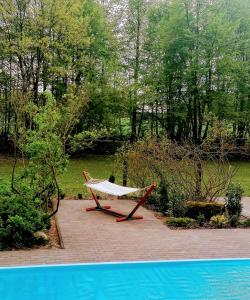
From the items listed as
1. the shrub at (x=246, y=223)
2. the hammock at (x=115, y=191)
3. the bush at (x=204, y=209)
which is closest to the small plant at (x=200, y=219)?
the bush at (x=204, y=209)

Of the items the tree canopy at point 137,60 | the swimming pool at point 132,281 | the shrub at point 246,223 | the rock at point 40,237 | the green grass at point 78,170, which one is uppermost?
the tree canopy at point 137,60

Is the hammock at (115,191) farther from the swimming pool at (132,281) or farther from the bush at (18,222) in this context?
the swimming pool at (132,281)

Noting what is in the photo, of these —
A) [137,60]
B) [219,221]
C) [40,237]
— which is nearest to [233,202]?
[219,221]

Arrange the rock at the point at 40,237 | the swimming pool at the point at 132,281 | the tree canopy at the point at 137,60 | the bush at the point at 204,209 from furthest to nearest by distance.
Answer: the tree canopy at the point at 137,60, the bush at the point at 204,209, the rock at the point at 40,237, the swimming pool at the point at 132,281

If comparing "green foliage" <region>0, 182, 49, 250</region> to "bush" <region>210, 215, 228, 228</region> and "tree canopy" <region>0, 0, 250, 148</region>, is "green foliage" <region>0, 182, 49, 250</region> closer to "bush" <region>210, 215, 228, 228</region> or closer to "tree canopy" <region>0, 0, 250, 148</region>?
"bush" <region>210, 215, 228, 228</region>

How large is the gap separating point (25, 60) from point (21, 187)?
682 inches

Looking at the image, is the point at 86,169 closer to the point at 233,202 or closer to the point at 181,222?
the point at 233,202

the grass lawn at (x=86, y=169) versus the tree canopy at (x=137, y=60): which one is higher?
the tree canopy at (x=137, y=60)

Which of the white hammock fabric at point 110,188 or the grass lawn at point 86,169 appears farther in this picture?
the grass lawn at point 86,169

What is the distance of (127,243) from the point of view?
8.24 meters

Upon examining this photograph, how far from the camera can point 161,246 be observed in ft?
26.5

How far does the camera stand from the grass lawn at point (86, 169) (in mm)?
16153

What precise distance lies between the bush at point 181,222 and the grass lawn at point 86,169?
503 cm

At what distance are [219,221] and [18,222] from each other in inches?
193
